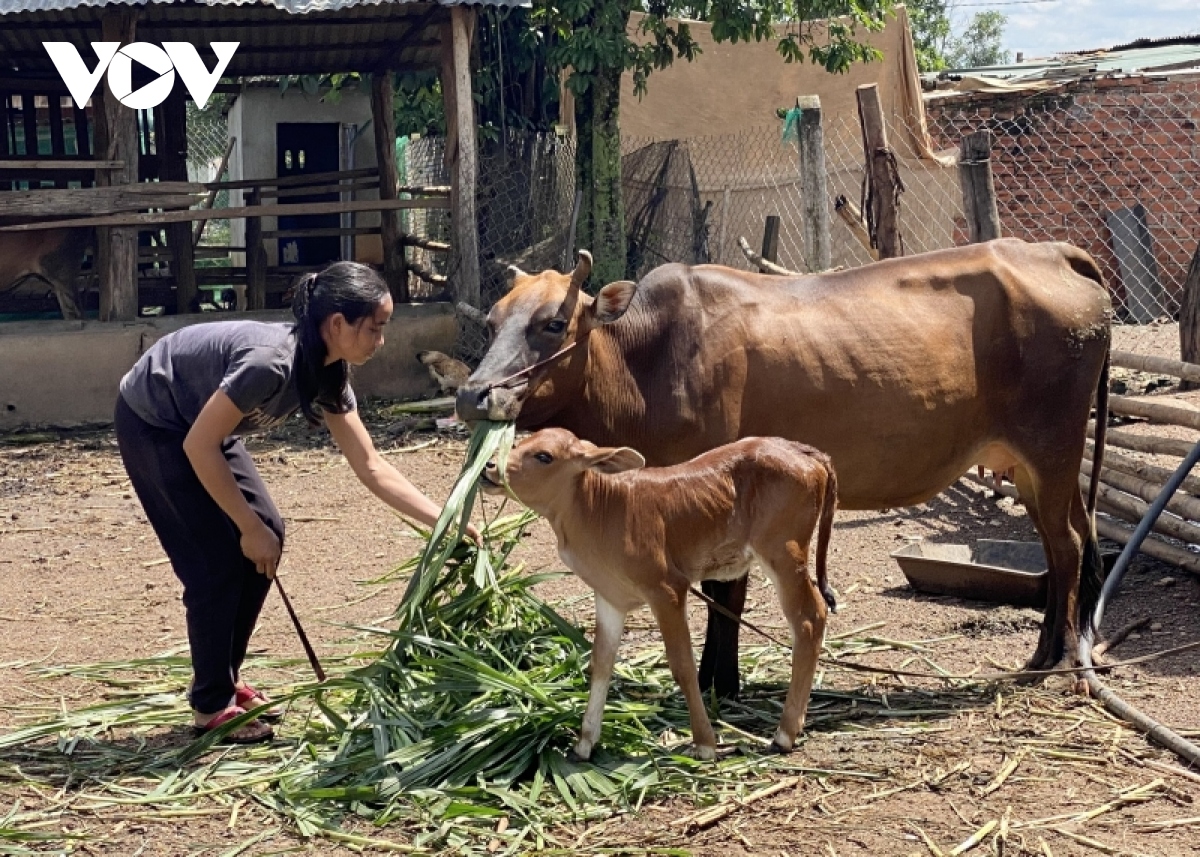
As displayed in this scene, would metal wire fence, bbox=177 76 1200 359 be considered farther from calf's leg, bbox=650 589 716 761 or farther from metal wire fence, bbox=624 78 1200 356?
calf's leg, bbox=650 589 716 761

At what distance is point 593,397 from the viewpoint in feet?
18.7

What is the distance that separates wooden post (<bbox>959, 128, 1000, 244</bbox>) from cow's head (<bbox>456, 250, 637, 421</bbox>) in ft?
11.5

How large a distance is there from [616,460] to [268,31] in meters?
10.5

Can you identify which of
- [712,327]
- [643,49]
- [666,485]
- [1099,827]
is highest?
[643,49]

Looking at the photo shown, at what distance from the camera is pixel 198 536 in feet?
17.3

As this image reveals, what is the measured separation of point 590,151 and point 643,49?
1.16 metres

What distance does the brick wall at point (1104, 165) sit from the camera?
56.0 ft

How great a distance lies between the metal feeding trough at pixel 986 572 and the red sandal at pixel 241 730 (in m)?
3.29

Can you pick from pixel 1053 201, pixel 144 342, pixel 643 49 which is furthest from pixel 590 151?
pixel 1053 201

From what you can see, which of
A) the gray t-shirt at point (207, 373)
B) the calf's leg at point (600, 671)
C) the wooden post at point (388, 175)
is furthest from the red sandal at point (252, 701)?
the wooden post at point (388, 175)

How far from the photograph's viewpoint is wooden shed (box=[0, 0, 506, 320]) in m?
12.7

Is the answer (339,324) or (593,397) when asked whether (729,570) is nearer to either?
(593,397)

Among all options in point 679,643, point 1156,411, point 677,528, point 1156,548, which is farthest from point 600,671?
point 1156,411

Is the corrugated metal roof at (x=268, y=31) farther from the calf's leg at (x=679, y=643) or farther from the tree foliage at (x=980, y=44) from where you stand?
the tree foliage at (x=980, y=44)
